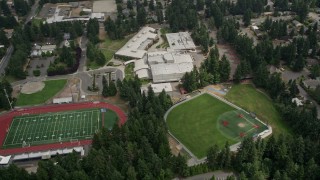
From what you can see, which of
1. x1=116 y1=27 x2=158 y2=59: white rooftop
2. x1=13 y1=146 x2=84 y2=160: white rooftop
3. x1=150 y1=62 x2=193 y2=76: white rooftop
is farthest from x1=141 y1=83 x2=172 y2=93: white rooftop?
x1=13 y1=146 x2=84 y2=160: white rooftop

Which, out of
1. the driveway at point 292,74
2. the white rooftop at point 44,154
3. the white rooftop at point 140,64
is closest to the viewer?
the white rooftop at point 44,154

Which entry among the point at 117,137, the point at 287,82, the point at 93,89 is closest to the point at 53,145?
the point at 117,137

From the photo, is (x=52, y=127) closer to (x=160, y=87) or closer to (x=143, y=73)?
(x=160, y=87)

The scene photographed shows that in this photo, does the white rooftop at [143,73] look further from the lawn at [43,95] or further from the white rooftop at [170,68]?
the lawn at [43,95]

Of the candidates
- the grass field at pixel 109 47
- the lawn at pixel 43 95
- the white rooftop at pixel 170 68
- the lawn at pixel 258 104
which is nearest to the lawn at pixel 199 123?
the lawn at pixel 258 104

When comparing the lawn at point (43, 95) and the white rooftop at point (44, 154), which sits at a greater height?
the lawn at point (43, 95)

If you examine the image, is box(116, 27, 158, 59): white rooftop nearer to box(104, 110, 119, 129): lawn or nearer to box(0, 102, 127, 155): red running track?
box(0, 102, 127, 155): red running track
